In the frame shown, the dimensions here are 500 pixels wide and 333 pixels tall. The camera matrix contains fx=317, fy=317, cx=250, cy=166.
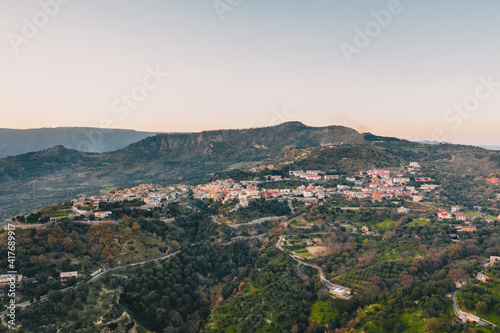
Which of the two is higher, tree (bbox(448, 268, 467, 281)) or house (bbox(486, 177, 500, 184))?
house (bbox(486, 177, 500, 184))

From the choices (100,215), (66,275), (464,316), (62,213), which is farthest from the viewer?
(100,215)

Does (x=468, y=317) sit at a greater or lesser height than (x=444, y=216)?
lesser

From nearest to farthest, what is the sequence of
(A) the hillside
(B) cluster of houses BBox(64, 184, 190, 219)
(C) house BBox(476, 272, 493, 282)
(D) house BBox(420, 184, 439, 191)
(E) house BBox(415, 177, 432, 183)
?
(C) house BBox(476, 272, 493, 282), (B) cluster of houses BBox(64, 184, 190, 219), (D) house BBox(420, 184, 439, 191), (E) house BBox(415, 177, 432, 183), (A) the hillside

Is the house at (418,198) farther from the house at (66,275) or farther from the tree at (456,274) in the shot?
the house at (66,275)

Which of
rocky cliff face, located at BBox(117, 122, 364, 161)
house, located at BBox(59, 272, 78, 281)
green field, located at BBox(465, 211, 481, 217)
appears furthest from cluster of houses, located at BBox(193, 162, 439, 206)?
rocky cliff face, located at BBox(117, 122, 364, 161)

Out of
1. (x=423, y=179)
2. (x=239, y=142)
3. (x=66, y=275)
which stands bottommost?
(x=66, y=275)

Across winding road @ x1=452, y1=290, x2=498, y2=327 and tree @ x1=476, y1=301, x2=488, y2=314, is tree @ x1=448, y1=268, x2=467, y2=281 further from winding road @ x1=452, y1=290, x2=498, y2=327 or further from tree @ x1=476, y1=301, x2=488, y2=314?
tree @ x1=476, y1=301, x2=488, y2=314

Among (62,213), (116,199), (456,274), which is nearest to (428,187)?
(456,274)

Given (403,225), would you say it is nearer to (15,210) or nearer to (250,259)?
(250,259)

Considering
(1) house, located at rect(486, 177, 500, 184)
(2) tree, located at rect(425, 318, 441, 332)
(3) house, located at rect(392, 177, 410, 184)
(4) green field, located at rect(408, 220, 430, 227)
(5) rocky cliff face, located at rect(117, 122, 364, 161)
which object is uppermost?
(5) rocky cliff face, located at rect(117, 122, 364, 161)

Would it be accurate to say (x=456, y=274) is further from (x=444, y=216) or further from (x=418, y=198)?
(x=418, y=198)
